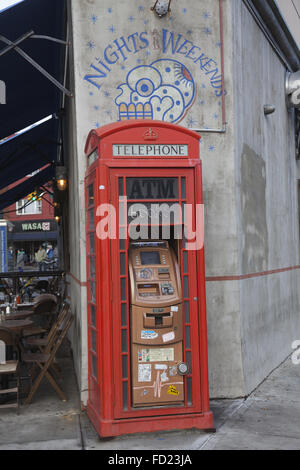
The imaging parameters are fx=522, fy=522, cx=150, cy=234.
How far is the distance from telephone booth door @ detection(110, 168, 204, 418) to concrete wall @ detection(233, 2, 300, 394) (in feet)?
4.84

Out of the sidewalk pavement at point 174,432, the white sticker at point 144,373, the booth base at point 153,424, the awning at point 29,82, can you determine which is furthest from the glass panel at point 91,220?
the awning at point 29,82

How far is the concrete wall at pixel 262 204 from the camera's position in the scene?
6699 millimetres

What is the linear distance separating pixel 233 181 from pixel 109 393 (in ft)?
9.83

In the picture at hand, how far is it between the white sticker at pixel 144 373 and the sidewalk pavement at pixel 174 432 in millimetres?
517

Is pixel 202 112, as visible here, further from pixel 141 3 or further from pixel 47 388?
pixel 47 388

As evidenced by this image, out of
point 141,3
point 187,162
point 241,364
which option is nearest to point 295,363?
point 241,364

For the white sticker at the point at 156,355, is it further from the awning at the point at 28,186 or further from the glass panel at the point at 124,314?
the awning at the point at 28,186

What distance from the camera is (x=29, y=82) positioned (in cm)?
891

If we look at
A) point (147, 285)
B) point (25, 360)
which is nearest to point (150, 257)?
point (147, 285)

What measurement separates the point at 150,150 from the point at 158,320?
5.48ft

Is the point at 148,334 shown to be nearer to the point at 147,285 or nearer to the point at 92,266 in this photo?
the point at 147,285

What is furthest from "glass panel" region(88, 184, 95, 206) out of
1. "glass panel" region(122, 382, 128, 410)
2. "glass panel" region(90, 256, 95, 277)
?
"glass panel" region(122, 382, 128, 410)

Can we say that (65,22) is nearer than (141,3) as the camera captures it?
No

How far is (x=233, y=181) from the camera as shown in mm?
6453
